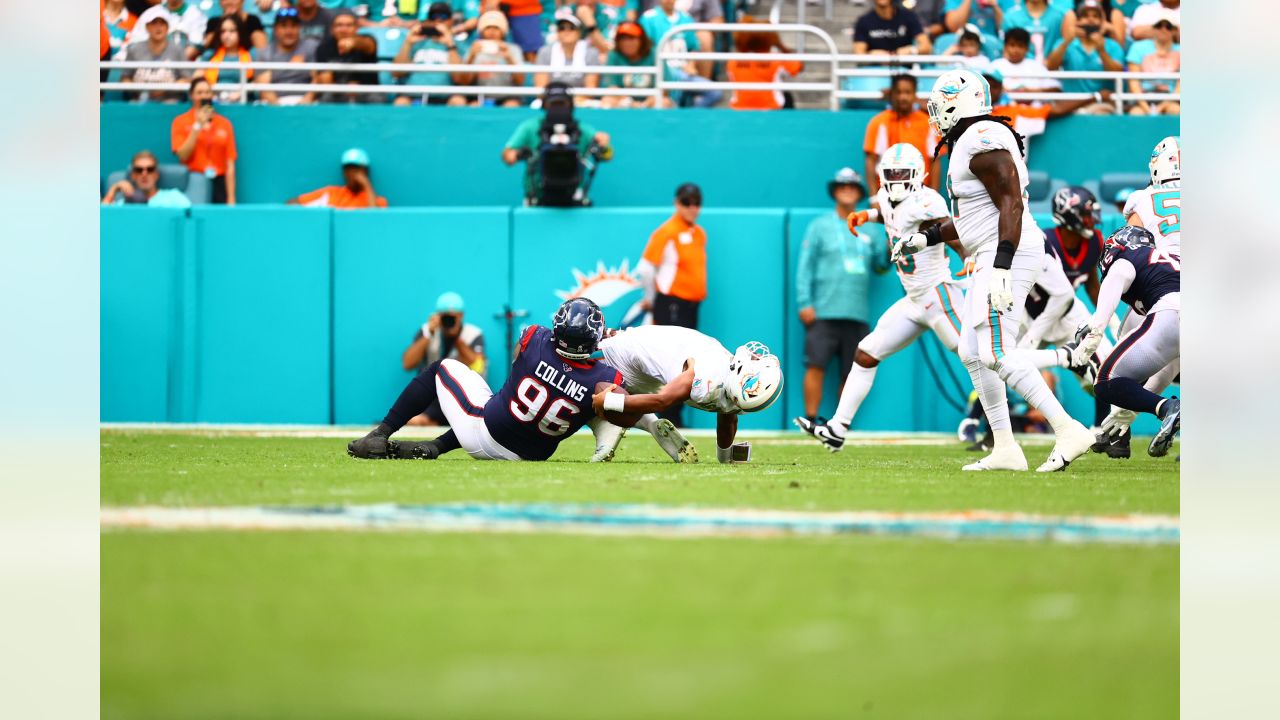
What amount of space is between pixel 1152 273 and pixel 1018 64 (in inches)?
220

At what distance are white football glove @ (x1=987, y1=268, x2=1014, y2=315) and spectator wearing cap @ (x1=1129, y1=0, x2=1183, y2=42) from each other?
740 centimetres

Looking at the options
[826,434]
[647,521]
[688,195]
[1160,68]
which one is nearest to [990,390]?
[826,434]

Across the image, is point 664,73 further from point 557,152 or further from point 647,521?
point 647,521

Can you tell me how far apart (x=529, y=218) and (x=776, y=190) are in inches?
92.2

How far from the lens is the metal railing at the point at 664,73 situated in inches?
485

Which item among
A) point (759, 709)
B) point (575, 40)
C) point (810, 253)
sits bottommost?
point (759, 709)

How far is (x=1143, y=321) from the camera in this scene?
7.66m

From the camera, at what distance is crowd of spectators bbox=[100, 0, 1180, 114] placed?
43.2ft

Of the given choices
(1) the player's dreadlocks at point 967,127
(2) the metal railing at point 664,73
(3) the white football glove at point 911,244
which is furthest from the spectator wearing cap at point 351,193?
(1) the player's dreadlocks at point 967,127

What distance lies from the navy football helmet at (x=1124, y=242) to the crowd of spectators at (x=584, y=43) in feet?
17.8
